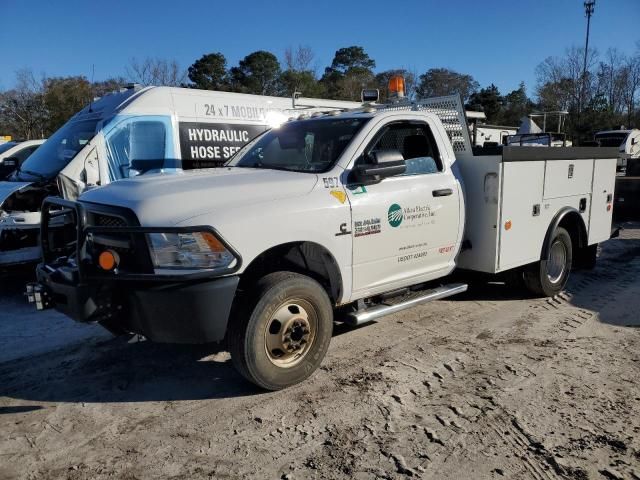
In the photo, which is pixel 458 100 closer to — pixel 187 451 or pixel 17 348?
pixel 187 451

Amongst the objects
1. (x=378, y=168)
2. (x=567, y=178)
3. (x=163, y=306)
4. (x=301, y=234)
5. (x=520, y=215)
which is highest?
(x=378, y=168)

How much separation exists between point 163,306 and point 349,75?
144ft

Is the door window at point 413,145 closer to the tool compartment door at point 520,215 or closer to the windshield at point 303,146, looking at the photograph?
the windshield at point 303,146

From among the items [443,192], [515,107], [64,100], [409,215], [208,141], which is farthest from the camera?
[515,107]

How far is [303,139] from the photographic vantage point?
15.4 ft

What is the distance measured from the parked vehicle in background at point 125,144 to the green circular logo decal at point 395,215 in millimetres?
4095

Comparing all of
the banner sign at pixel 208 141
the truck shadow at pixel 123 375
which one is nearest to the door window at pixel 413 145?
the truck shadow at pixel 123 375

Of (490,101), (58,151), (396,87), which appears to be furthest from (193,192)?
(490,101)

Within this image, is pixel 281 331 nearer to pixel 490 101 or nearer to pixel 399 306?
pixel 399 306

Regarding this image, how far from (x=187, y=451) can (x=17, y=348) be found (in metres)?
2.59

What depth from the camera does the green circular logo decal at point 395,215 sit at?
4.26m

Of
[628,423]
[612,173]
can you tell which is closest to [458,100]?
[612,173]

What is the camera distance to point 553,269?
20.5 ft

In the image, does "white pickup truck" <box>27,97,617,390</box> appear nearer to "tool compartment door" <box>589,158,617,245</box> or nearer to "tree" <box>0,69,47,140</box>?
"tool compartment door" <box>589,158,617,245</box>
